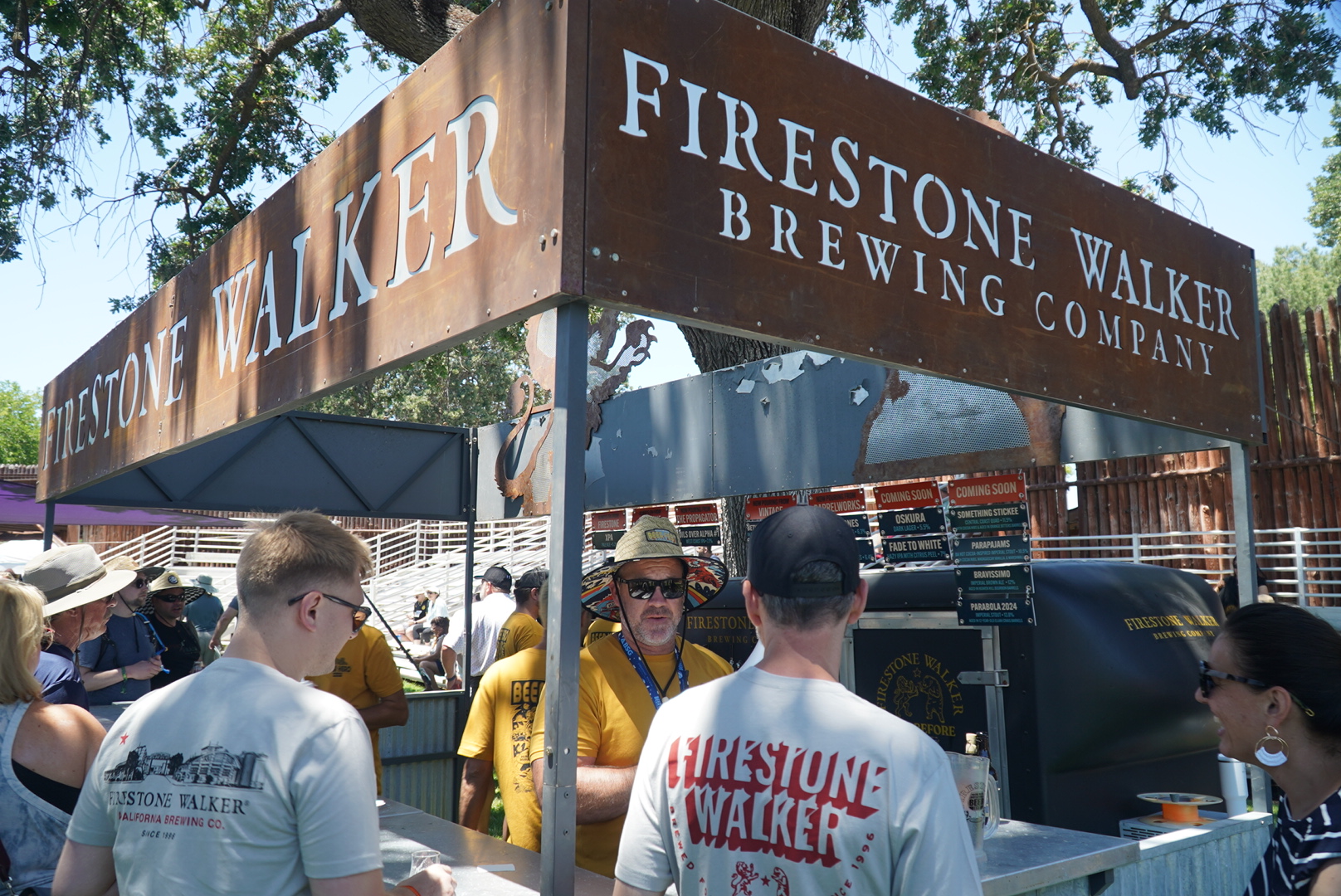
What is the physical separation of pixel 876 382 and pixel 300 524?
4.60m

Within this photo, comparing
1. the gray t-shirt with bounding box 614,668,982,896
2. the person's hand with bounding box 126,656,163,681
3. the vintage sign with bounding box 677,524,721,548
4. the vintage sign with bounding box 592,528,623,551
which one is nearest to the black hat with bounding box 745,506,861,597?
the gray t-shirt with bounding box 614,668,982,896

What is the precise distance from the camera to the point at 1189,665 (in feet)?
16.1

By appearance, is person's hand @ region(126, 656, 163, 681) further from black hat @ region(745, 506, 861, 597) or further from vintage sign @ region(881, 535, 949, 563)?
black hat @ region(745, 506, 861, 597)

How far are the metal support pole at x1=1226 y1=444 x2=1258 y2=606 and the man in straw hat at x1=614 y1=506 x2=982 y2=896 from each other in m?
2.95

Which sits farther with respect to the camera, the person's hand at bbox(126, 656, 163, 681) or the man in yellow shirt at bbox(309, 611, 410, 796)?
the person's hand at bbox(126, 656, 163, 681)

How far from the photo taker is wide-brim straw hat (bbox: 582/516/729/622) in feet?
11.1

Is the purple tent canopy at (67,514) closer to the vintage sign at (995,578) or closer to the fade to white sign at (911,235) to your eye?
the vintage sign at (995,578)

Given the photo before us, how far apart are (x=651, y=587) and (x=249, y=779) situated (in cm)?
177

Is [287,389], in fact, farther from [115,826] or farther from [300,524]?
[115,826]

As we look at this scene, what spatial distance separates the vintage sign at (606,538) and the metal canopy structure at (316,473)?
105cm

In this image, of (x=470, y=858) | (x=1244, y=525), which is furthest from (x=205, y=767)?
(x=1244, y=525)

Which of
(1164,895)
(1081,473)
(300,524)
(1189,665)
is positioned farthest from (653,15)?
(1081,473)

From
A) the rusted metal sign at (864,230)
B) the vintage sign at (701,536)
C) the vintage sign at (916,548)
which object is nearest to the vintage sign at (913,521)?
the vintage sign at (916,548)

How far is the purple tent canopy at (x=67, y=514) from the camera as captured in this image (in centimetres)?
980
